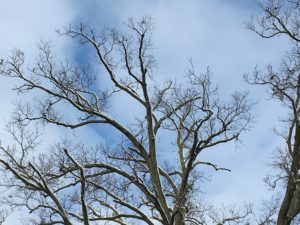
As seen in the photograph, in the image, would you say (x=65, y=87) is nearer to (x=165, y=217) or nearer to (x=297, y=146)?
(x=165, y=217)

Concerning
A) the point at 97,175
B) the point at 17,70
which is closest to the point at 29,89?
the point at 17,70

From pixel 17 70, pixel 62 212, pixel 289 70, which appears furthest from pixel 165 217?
pixel 17 70

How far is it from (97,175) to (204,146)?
3193 mm

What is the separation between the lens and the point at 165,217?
11430 millimetres

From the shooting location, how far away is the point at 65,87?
14875 mm

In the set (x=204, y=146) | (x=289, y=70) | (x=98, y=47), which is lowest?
(x=204, y=146)

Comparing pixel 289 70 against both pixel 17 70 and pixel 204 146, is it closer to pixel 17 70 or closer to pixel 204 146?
pixel 204 146

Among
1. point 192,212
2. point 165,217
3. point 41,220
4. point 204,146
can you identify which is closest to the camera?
point 165,217

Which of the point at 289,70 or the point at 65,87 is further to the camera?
the point at 65,87

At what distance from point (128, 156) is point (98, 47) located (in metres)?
3.56

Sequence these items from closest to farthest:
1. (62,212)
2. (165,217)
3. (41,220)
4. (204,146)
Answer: (62,212), (165,217), (41,220), (204,146)

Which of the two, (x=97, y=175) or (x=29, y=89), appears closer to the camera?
A: (x=97, y=175)

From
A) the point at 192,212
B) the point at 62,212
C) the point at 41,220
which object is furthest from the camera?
the point at 192,212

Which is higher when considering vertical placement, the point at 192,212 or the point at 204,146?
the point at 204,146
